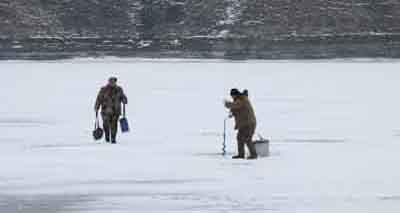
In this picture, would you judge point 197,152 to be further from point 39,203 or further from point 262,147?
point 39,203

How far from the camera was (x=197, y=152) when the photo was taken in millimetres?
21562

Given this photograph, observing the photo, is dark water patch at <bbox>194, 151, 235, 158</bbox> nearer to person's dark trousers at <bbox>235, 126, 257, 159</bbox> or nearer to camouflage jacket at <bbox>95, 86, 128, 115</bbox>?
person's dark trousers at <bbox>235, 126, 257, 159</bbox>

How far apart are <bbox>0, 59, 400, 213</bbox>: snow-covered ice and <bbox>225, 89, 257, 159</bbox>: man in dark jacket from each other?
0.34 meters

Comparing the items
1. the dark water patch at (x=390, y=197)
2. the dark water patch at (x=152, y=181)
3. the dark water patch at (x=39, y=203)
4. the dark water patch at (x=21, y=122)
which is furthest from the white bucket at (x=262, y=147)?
the dark water patch at (x=21, y=122)

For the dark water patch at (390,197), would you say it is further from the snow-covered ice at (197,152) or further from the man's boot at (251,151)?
the man's boot at (251,151)

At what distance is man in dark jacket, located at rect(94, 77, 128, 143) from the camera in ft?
77.1

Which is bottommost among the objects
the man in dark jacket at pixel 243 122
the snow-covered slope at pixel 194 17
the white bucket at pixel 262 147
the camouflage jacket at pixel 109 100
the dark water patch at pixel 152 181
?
the dark water patch at pixel 152 181

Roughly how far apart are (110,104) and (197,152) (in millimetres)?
2610

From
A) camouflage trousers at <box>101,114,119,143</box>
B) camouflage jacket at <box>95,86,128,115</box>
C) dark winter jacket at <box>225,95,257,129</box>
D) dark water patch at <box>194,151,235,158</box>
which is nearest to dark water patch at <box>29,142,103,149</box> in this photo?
camouflage trousers at <box>101,114,119,143</box>

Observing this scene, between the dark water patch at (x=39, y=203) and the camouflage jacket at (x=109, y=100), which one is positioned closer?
the dark water patch at (x=39, y=203)

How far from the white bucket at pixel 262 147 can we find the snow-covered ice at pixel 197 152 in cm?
27

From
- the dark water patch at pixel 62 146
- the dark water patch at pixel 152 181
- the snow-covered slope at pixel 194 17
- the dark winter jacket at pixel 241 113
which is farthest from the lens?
the snow-covered slope at pixel 194 17

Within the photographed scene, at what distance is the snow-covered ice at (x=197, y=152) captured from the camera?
15.6 meters

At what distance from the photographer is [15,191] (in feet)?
53.6
